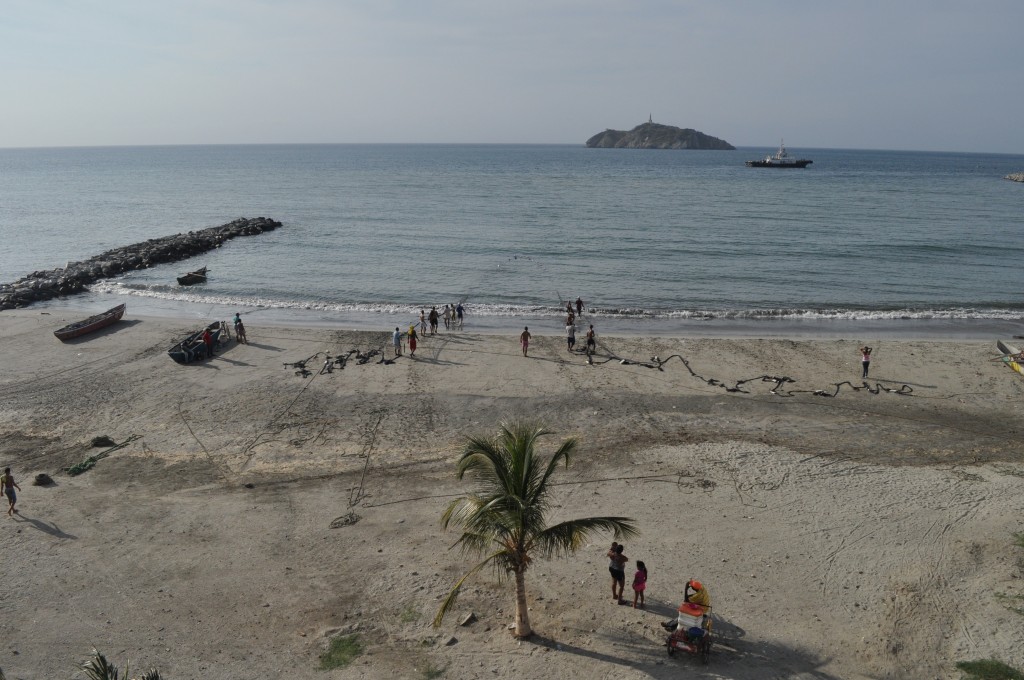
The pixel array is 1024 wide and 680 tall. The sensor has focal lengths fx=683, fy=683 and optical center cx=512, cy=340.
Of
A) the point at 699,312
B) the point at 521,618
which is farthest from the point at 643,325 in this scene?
the point at 521,618

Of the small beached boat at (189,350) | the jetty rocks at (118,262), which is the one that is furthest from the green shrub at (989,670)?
the jetty rocks at (118,262)

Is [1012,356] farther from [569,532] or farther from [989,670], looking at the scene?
[569,532]

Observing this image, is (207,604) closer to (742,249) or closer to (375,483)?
(375,483)

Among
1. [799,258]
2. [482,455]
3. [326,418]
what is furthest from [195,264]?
[482,455]

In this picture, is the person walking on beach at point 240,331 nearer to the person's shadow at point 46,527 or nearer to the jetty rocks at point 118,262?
the person's shadow at point 46,527

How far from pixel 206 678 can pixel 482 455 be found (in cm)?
576

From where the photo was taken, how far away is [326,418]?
2041cm

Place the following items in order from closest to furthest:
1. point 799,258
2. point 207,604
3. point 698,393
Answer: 1. point 207,604
2. point 698,393
3. point 799,258

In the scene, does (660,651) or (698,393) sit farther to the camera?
(698,393)

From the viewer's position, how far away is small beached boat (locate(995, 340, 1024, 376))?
2362 cm

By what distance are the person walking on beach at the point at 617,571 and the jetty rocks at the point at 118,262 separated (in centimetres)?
3702

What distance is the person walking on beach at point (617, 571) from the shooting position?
11.9 metres

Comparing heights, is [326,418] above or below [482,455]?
below

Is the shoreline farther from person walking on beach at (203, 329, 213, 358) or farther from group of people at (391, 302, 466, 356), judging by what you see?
person walking on beach at (203, 329, 213, 358)
